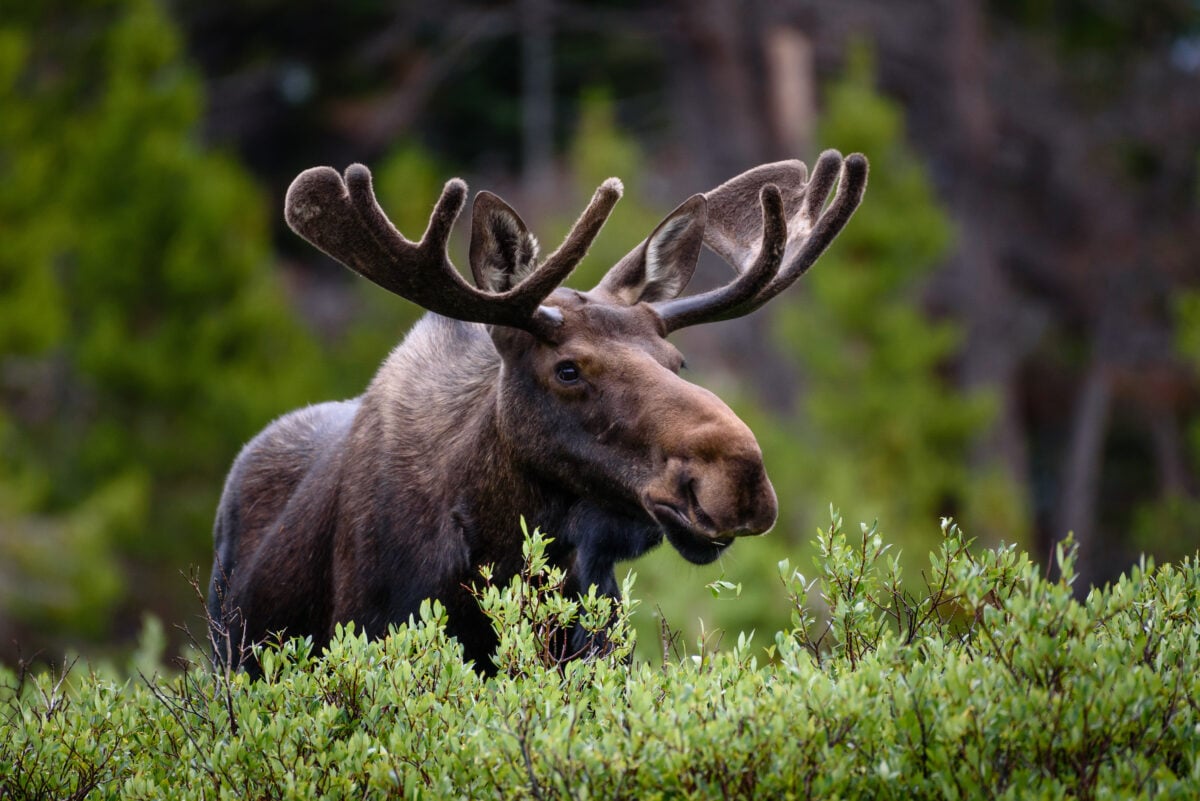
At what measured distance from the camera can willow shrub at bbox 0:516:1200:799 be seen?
149 inches

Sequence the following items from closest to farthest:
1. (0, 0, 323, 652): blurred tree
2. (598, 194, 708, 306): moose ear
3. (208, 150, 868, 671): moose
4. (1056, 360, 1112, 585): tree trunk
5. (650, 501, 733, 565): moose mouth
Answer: (650, 501, 733, 565): moose mouth < (208, 150, 868, 671): moose < (598, 194, 708, 306): moose ear < (0, 0, 323, 652): blurred tree < (1056, 360, 1112, 585): tree trunk

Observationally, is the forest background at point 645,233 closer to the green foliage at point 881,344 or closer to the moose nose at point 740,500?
the green foliage at point 881,344

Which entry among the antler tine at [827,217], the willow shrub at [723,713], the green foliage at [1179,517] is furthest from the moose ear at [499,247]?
the green foliage at [1179,517]

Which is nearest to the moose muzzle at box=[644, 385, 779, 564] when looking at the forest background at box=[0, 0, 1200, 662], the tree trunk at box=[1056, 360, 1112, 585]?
the forest background at box=[0, 0, 1200, 662]

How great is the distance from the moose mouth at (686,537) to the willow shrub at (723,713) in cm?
34

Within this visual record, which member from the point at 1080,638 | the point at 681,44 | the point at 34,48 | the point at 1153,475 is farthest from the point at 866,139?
the point at 1080,638

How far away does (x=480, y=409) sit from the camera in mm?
5551

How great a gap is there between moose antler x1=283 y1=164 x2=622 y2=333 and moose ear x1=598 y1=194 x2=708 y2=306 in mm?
475

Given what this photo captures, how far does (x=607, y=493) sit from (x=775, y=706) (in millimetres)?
1402

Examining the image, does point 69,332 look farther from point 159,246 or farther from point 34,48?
point 34,48

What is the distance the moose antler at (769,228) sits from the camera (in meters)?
5.47

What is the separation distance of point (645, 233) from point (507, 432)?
17430 mm

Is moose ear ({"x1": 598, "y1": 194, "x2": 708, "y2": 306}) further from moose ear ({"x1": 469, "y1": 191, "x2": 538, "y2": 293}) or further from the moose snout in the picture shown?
the moose snout

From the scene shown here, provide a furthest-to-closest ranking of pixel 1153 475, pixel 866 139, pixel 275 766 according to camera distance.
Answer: pixel 1153 475 < pixel 866 139 < pixel 275 766
